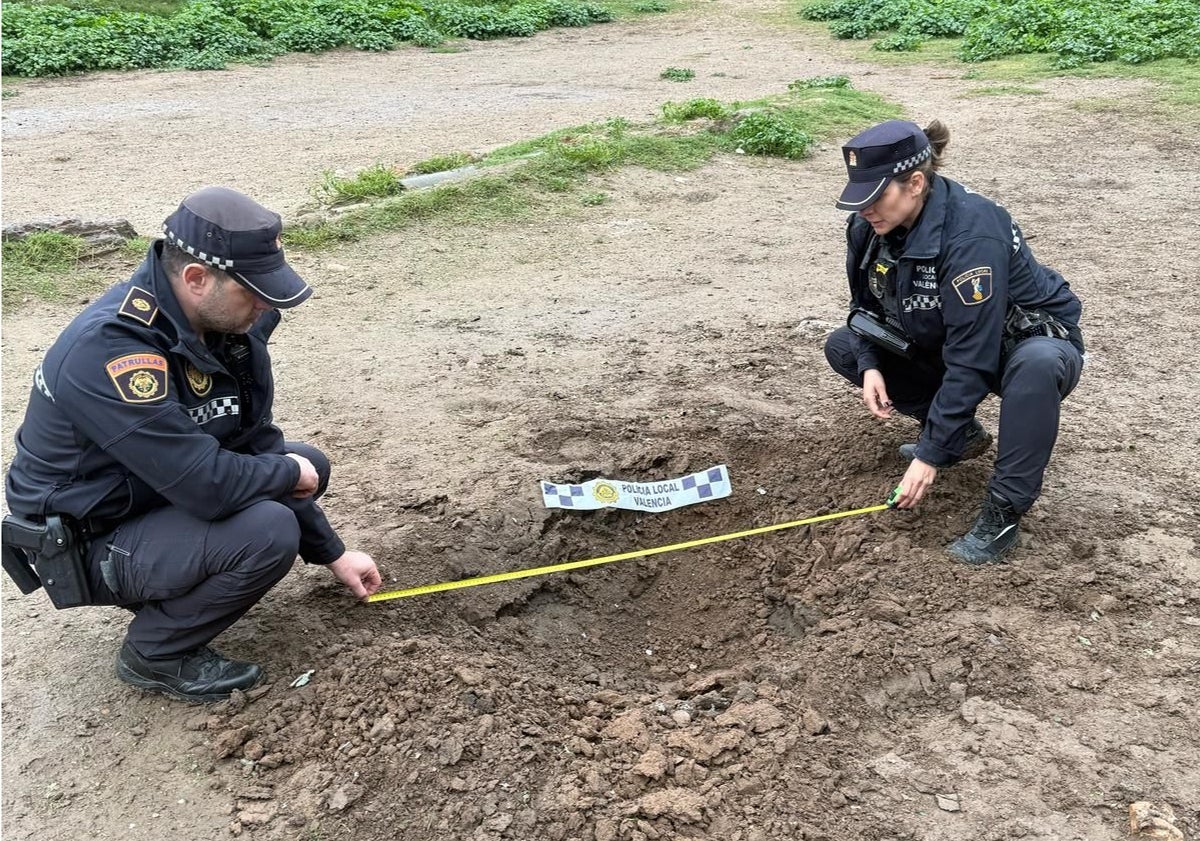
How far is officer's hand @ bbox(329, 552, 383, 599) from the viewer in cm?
319

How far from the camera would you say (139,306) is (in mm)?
2600

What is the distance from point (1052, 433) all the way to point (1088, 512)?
1.87 ft

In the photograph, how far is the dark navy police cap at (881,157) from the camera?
328 cm

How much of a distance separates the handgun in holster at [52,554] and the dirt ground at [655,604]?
42 cm

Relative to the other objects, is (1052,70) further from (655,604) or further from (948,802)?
(948,802)

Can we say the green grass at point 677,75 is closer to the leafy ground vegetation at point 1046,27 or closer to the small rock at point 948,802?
the leafy ground vegetation at point 1046,27

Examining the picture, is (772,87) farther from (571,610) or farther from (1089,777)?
(1089,777)

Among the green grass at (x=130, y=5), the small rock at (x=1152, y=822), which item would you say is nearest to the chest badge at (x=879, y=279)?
the small rock at (x=1152, y=822)

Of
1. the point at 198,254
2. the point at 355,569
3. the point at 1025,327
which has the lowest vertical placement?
the point at 355,569

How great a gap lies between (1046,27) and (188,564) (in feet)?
46.8

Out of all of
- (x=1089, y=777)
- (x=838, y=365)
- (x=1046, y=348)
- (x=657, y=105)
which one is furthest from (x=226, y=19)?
(x=1089, y=777)

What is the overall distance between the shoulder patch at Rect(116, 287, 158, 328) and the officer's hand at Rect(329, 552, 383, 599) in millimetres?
987

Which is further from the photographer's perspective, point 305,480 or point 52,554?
point 305,480

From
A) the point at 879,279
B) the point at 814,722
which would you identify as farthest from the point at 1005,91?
the point at 814,722
